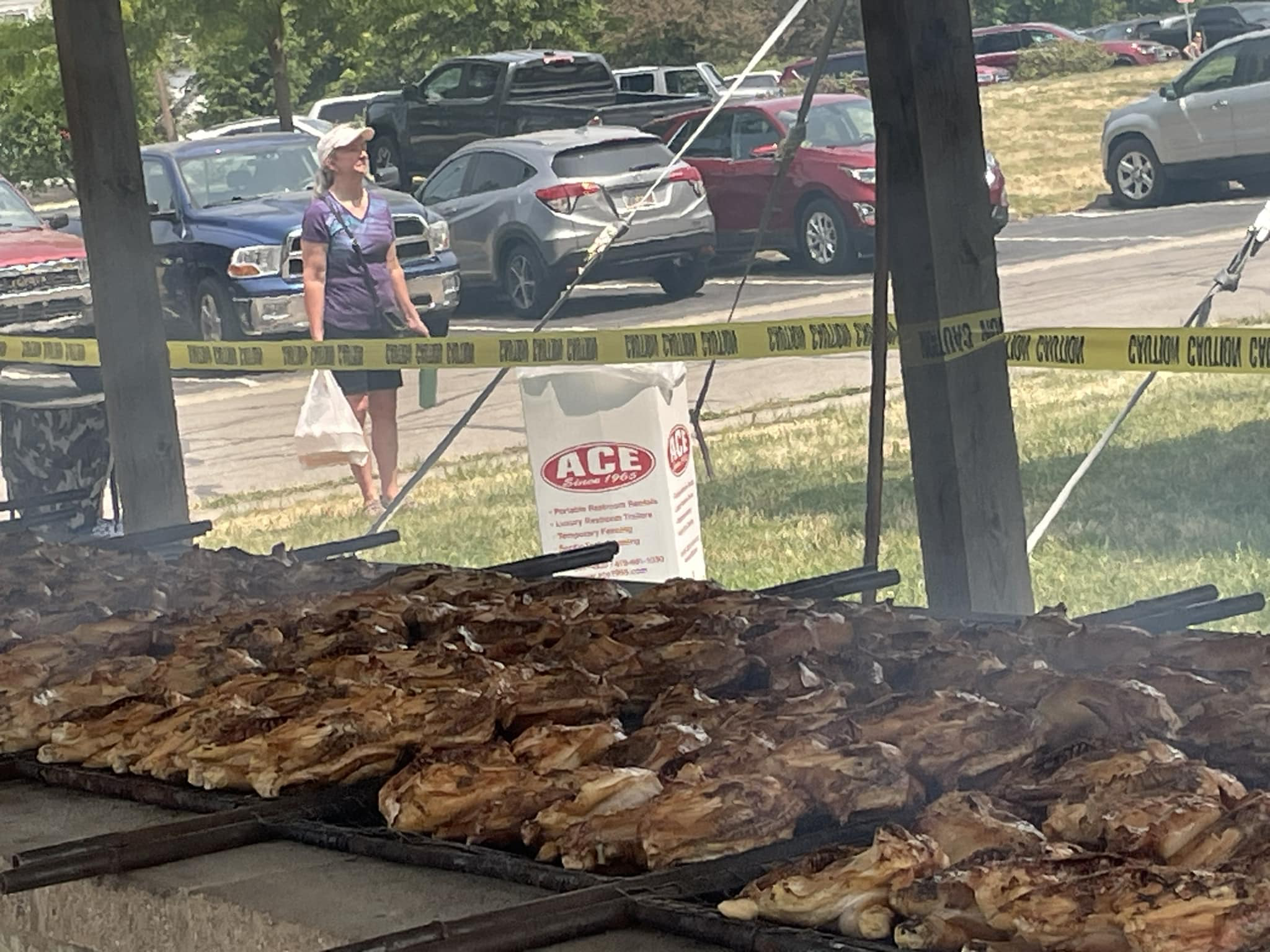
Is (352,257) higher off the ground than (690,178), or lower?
lower

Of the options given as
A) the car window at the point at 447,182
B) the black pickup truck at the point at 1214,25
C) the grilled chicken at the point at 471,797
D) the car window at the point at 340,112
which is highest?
the car window at the point at 340,112

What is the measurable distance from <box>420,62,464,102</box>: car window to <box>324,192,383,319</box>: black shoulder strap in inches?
140

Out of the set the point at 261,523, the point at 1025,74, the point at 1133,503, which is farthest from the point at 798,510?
the point at 261,523

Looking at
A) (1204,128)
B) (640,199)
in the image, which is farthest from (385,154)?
(1204,128)

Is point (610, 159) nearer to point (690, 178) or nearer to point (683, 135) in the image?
point (690, 178)

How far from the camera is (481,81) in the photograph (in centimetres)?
1406

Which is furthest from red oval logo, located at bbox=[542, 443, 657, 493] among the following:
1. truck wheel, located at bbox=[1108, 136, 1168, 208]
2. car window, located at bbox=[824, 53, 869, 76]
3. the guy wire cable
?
car window, located at bbox=[824, 53, 869, 76]

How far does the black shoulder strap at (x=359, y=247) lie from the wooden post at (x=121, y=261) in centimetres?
394

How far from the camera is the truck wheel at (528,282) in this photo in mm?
13844

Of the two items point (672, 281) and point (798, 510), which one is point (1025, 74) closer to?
point (798, 510)

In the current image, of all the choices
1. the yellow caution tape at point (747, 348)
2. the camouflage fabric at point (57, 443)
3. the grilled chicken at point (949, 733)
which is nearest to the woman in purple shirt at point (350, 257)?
the camouflage fabric at point (57, 443)

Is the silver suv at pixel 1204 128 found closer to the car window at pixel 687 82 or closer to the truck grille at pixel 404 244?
the car window at pixel 687 82

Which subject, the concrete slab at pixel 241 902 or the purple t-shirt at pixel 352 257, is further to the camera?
the purple t-shirt at pixel 352 257

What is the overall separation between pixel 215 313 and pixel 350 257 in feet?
15.7
